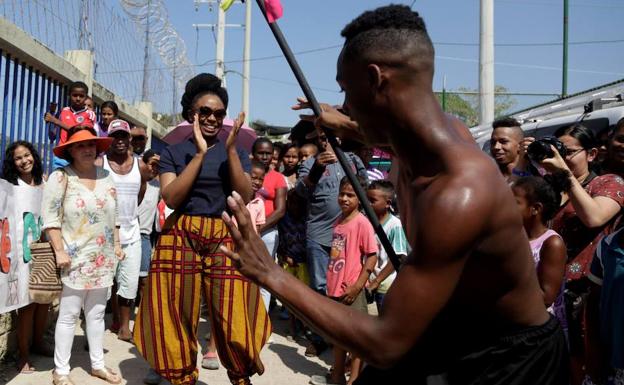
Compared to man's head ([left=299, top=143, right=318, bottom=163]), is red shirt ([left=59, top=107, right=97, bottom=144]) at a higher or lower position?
higher

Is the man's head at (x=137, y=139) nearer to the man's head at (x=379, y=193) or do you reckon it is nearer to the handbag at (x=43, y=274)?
the handbag at (x=43, y=274)

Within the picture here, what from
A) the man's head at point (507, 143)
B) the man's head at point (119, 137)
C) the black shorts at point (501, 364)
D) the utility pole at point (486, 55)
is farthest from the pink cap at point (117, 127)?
the utility pole at point (486, 55)

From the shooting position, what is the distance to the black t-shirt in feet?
12.3

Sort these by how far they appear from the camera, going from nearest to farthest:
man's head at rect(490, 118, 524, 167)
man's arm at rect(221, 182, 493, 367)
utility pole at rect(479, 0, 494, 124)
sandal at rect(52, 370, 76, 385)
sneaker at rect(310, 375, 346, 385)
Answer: man's arm at rect(221, 182, 493, 367), sandal at rect(52, 370, 76, 385), man's head at rect(490, 118, 524, 167), sneaker at rect(310, 375, 346, 385), utility pole at rect(479, 0, 494, 124)

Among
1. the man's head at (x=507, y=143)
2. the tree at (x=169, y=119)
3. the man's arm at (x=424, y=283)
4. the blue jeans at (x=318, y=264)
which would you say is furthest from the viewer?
the tree at (x=169, y=119)

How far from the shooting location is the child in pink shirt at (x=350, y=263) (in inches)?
174

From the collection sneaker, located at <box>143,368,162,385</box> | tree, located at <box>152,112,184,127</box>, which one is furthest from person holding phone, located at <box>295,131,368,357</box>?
tree, located at <box>152,112,184,127</box>

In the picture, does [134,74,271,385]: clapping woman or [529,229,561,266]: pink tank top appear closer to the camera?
[529,229,561,266]: pink tank top

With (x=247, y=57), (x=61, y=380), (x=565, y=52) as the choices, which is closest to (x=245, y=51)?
(x=247, y=57)

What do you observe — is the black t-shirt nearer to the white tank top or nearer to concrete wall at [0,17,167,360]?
the white tank top

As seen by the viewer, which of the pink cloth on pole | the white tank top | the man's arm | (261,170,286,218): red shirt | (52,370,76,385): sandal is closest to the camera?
the man's arm

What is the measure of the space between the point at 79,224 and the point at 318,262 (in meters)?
1.93

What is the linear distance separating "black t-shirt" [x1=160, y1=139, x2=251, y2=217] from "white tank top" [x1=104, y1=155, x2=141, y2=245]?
1.60 m

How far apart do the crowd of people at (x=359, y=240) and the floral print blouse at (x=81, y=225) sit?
0.01 metres
